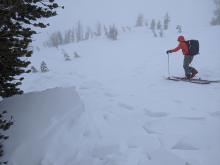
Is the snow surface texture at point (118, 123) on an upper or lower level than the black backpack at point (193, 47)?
lower

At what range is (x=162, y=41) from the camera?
21.5 metres

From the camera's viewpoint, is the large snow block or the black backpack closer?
the large snow block

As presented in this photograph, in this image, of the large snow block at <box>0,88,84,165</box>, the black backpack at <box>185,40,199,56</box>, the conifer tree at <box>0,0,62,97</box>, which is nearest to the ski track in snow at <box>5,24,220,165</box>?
the large snow block at <box>0,88,84,165</box>

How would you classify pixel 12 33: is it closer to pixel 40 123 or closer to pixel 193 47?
pixel 40 123

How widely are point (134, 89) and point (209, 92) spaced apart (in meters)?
2.64

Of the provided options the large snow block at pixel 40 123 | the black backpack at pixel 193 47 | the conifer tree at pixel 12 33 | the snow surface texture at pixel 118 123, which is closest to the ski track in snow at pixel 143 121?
the snow surface texture at pixel 118 123

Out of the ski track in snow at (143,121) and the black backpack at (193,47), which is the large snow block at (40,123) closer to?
Answer: the ski track in snow at (143,121)

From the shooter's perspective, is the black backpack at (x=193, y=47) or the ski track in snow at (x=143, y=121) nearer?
the ski track in snow at (x=143, y=121)

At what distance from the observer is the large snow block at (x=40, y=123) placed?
19.8ft

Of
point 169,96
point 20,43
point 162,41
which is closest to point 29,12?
point 20,43

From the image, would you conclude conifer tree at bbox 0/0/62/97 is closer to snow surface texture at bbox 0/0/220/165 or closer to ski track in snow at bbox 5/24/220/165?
snow surface texture at bbox 0/0/220/165

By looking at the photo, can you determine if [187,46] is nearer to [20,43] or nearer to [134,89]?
[134,89]

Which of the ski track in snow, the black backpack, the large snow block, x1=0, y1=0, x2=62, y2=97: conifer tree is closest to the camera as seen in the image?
the ski track in snow

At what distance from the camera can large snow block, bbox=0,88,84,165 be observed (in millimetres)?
6039
